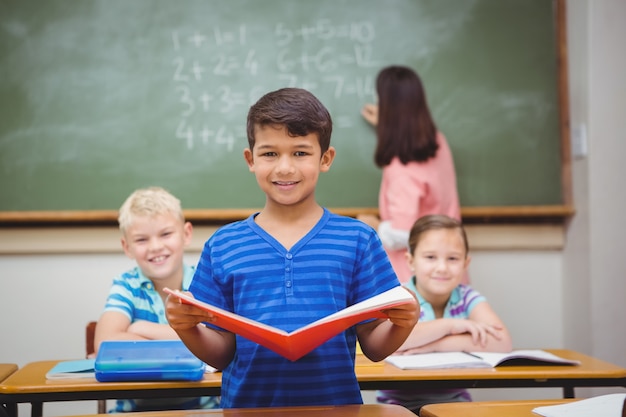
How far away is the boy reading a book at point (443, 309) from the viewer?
86.0 inches

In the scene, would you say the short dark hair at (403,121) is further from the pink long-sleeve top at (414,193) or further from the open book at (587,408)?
the open book at (587,408)

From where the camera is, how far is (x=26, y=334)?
11.1 feet

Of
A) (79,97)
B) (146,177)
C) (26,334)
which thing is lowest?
(26,334)

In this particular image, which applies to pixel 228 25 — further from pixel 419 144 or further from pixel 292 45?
pixel 419 144

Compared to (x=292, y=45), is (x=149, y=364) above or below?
below

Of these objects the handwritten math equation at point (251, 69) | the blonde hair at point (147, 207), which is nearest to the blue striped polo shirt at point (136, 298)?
the blonde hair at point (147, 207)

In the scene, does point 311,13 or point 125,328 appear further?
point 311,13

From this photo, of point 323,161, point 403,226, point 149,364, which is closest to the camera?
point 323,161

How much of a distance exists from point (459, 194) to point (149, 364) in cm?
207

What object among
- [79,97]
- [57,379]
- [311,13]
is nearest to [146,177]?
[79,97]

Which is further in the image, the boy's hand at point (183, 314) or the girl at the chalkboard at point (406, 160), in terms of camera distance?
the girl at the chalkboard at point (406, 160)

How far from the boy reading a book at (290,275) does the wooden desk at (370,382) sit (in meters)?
0.38

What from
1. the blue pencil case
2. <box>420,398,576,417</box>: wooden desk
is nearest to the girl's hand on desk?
<box>420,398,576,417</box>: wooden desk

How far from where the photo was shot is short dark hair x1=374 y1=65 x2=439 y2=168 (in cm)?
313
